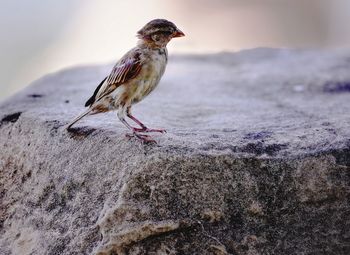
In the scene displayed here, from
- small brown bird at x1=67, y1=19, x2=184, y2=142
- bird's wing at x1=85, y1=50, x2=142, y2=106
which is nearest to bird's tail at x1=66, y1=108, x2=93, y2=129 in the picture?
small brown bird at x1=67, y1=19, x2=184, y2=142

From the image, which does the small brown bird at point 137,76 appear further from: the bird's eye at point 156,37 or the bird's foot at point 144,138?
the bird's foot at point 144,138

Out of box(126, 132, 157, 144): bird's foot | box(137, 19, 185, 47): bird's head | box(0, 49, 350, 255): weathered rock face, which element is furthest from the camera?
box(137, 19, 185, 47): bird's head

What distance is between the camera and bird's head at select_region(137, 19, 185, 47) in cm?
448

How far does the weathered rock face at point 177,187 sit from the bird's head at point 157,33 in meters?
0.52

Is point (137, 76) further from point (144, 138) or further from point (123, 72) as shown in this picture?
point (144, 138)

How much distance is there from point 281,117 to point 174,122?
27.8 inches

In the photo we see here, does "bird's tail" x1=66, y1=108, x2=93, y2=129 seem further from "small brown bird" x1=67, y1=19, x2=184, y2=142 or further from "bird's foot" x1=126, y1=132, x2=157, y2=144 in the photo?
"bird's foot" x1=126, y1=132, x2=157, y2=144

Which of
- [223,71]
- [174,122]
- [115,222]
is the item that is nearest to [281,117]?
[174,122]

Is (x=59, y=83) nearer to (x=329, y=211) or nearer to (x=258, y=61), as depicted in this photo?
(x=258, y=61)

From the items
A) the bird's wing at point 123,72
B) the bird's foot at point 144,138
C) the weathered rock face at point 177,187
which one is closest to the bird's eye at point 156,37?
the bird's wing at point 123,72

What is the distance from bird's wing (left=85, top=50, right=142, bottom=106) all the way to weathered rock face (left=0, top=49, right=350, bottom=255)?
214mm

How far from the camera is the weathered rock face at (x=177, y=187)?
12.1 ft

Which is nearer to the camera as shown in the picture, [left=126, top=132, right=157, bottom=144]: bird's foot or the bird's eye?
[left=126, top=132, right=157, bottom=144]: bird's foot

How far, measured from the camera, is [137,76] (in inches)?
170
